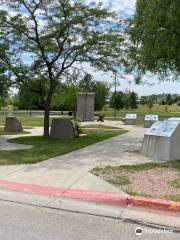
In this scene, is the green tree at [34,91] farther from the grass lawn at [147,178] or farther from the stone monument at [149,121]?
the stone monument at [149,121]

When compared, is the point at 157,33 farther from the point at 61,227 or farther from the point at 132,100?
the point at 132,100

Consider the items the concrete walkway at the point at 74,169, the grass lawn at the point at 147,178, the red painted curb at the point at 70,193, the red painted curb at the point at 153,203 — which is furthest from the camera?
the concrete walkway at the point at 74,169

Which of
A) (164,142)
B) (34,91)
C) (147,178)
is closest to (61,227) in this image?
(147,178)

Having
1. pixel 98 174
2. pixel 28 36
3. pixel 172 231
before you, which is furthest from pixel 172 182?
pixel 28 36

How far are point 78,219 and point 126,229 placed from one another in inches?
31.5

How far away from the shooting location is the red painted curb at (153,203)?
6379 mm

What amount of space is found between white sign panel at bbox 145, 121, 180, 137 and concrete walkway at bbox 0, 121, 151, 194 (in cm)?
85

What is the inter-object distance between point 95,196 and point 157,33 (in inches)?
Answer: 278

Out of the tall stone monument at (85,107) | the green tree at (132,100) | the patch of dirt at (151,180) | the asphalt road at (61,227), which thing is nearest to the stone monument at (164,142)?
the patch of dirt at (151,180)

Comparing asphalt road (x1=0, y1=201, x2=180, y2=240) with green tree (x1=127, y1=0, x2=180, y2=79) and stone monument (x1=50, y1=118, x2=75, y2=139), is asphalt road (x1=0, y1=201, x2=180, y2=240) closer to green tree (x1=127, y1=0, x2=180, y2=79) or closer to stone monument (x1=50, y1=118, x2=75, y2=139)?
green tree (x1=127, y1=0, x2=180, y2=79)

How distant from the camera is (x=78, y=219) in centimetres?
597

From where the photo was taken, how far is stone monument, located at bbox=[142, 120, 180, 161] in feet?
36.6

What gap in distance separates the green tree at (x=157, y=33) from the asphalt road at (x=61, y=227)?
7480mm

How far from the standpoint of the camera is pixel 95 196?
700cm
